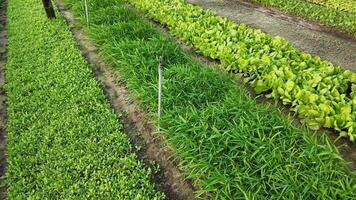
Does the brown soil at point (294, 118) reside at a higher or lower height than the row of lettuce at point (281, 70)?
lower

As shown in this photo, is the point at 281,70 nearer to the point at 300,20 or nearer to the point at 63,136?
the point at 63,136

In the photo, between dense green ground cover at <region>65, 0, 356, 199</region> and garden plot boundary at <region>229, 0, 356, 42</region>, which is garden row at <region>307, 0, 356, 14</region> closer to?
garden plot boundary at <region>229, 0, 356, 42</region>

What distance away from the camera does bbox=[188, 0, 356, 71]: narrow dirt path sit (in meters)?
6.68

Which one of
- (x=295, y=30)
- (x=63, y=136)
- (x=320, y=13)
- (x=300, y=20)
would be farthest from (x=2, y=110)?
(x=320, y=13)

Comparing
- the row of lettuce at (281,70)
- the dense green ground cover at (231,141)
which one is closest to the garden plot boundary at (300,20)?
the row of lettuce at (281,70)

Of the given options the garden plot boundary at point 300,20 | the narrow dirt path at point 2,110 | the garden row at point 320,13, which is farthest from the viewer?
the garden row at point 320,13

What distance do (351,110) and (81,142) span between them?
3359mm

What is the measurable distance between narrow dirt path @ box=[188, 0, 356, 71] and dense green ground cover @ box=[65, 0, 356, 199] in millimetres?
2780

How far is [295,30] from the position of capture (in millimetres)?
7852

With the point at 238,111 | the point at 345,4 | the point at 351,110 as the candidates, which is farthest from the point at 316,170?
the point at 345,4

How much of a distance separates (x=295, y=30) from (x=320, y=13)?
1.22 meters

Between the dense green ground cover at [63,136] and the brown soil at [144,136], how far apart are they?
0.16m

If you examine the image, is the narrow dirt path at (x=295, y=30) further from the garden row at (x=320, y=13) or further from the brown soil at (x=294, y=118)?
the brown soil at (x=294, y=118)

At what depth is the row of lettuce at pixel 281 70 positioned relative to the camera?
4184 millimetres
